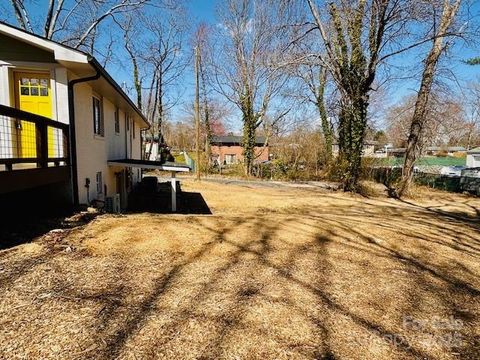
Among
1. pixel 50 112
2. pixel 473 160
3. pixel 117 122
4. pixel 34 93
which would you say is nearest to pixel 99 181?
pixel 50 112

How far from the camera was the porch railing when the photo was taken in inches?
214

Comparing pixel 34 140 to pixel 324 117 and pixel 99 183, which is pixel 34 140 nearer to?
pixel 99 183

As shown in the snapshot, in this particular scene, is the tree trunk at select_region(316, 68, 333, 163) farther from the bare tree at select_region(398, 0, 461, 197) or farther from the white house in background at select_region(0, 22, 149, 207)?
the white house in background at select_region(0, 22, 149, 207)

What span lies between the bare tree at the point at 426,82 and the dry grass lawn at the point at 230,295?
41.5 ft

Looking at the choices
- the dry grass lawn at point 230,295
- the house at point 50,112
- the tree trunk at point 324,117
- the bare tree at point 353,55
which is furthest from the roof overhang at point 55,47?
the tree trunk at point 324,117

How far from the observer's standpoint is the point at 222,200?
14172mm

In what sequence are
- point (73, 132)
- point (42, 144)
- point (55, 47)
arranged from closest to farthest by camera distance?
point (42, 144) → point (55, 47) → point (73, 132)

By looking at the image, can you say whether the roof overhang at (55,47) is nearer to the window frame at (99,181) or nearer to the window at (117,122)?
the window frame at (99,181)

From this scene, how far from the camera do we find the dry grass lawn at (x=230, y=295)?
2.63 meters

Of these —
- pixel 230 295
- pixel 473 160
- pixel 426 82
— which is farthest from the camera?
pixel 473 160

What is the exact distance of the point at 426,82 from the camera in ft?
53.7

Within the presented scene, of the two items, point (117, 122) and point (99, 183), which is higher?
point (117, 122)

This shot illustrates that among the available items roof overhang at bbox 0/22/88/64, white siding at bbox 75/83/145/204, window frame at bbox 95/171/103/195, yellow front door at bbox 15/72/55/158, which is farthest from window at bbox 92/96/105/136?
roof overhang at bbox 0/22/88/64

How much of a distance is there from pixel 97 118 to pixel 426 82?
16120 millimetres
